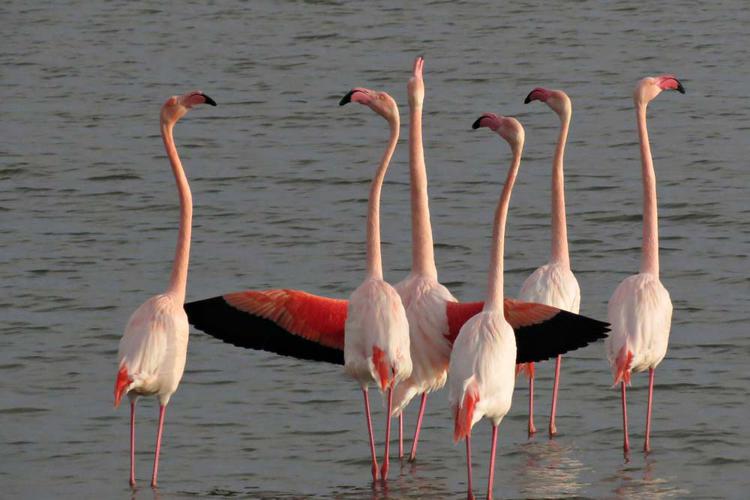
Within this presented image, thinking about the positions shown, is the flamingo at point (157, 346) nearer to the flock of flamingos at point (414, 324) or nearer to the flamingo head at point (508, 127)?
the flock of flamingos at point (414, 324)

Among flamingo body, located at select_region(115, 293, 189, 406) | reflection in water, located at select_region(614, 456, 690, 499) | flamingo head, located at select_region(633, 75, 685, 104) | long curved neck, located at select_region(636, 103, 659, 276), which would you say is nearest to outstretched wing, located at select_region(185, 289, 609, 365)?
flamingo body, located at select_region(115, 293, 189, 406)

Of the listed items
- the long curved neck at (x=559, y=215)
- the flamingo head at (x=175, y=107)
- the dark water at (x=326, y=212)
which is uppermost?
the flamingo head at (x=175, y=107)

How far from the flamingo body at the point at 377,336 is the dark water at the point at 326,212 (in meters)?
0.74

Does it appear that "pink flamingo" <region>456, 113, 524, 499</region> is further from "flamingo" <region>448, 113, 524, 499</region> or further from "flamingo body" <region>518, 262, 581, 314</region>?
"flamingo body" <region>518, 262, 581, 314</region>

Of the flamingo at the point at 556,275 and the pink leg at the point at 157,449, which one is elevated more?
the flamingo at the point at 556,275

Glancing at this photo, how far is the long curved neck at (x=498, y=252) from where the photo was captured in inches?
336

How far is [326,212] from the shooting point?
1664cm

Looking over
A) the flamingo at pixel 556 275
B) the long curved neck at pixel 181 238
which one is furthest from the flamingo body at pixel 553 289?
the long curved neck at pixel 181 238

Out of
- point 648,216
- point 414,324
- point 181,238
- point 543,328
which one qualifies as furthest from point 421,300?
point 648,216

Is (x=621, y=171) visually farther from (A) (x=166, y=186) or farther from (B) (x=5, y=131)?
(B) (x=5, y=131)

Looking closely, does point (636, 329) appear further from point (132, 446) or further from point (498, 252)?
point (132, 446)

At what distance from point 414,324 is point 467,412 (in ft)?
3.35

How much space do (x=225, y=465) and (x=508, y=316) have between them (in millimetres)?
1892

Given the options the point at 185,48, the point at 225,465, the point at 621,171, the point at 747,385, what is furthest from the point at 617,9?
the point at 225,465
